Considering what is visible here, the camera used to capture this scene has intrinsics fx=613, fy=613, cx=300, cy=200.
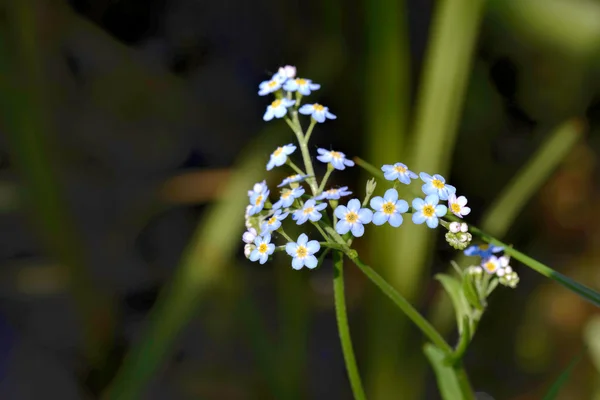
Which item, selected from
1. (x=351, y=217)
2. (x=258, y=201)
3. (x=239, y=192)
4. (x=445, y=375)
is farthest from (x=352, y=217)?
(x=239, y=192)

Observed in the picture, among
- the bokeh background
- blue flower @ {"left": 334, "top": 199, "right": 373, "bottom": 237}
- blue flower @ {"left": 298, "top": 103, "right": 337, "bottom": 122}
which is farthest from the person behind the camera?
the bokeh background

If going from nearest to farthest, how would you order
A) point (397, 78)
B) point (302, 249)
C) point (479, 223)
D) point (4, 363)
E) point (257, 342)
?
point (302, 249)
point (397, 78)
point (257, 342)
point (479, 223)
point (4, 363)

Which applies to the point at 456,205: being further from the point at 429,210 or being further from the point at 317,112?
the point at 317,112

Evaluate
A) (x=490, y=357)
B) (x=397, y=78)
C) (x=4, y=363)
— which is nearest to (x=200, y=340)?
(x=4, y=363)

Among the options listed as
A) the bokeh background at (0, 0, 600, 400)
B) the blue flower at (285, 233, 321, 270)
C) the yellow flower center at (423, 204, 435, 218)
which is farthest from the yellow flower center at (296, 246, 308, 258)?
the bokeh background at (0, 0, 600, 400)

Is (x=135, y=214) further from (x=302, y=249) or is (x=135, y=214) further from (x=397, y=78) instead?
(x=302, y=249)

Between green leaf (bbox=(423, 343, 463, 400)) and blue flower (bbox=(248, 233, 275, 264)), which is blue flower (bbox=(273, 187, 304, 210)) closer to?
blue flower (bbox=(248, 233, 275, 264))

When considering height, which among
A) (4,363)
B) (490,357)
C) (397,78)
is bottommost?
(4,363)
